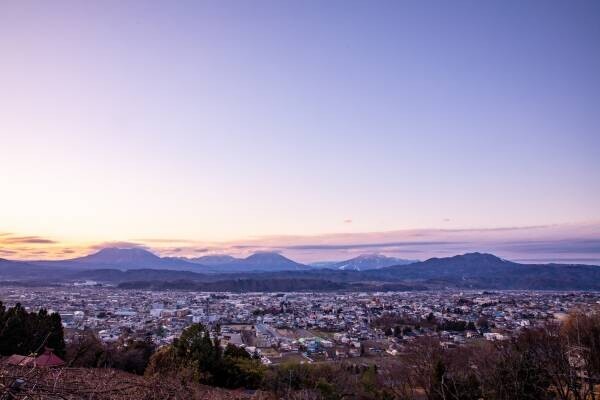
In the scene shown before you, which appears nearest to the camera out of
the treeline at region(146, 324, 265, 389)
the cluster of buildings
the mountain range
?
the treeline at region(146, 324, 265, 389)

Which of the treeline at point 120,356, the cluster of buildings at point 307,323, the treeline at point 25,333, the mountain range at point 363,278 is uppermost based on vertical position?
the treeline at point 25,333

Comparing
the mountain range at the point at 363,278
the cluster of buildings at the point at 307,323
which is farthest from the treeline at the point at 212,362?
the mountain range at the point at 363,278

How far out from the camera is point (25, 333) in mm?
19609

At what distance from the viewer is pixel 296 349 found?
117 ft

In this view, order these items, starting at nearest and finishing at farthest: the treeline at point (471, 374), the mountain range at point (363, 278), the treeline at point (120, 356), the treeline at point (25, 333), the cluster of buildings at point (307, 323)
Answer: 1. the treeline at point (471, 374)
2. the treeline at point (25, 333)
3. the treeline at point (120, 356)
4. the cluster of buildings at point (307, 323)
5. the mountain range at point (363, 278)

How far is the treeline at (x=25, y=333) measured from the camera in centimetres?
1872

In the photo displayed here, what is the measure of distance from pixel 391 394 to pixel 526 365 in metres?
6.53

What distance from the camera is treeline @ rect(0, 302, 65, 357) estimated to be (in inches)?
737

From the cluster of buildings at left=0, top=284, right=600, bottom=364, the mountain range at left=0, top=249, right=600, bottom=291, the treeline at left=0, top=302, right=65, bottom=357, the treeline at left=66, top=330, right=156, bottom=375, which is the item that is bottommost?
the mountain range at left=0, top=249, right=600, bottom=291

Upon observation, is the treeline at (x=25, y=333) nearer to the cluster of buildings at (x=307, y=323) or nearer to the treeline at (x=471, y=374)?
the cluster of buildings at (x=307, y=323)

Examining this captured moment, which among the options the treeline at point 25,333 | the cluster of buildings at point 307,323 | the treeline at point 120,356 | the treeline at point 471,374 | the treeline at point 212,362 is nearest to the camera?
the treeline at point 471,374

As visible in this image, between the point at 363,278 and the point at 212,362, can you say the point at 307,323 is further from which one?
the point at 363,278

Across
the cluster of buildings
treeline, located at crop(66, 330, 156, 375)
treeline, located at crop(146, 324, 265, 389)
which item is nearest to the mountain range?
the cluster of buildings

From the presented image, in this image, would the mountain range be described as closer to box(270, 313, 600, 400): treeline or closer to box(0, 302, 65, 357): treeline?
box(0, 302, 65, 357): treeline
